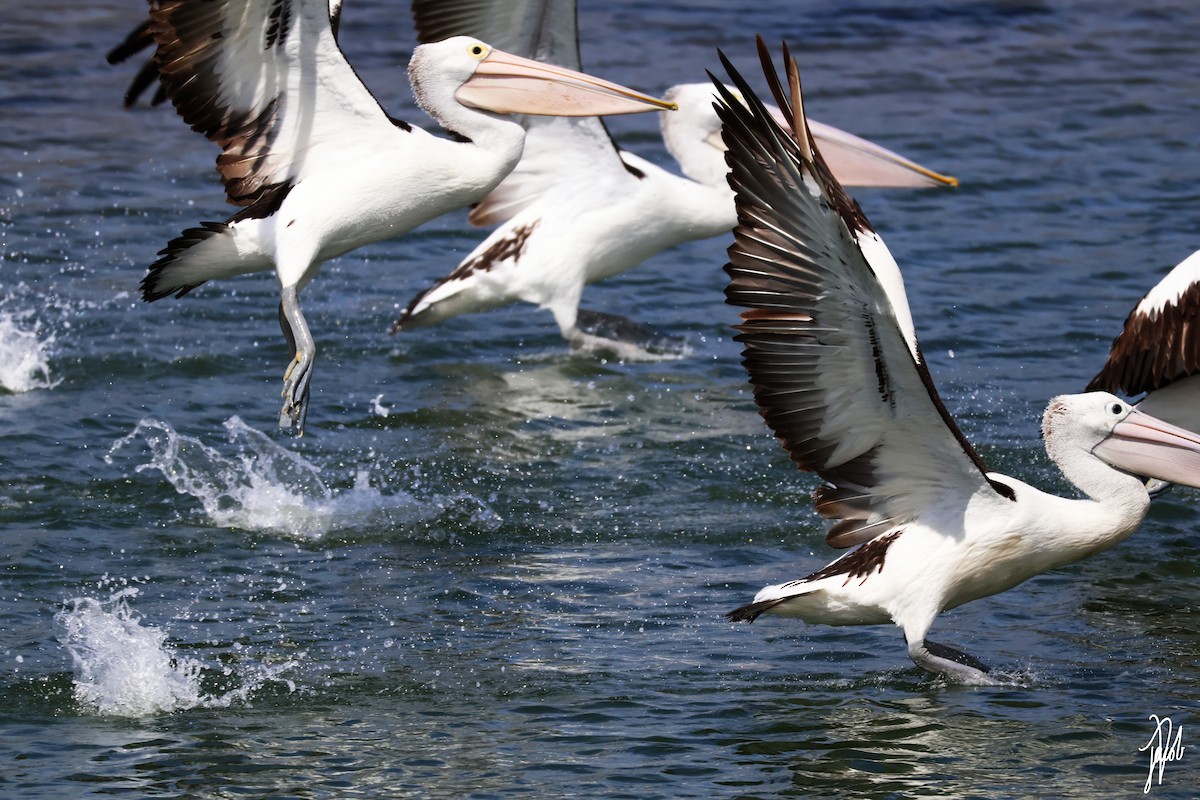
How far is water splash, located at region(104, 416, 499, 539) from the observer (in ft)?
21.5

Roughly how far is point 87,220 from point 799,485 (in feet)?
16.8

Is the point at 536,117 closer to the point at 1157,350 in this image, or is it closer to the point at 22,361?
the point at 22,361

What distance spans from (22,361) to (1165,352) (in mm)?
4731

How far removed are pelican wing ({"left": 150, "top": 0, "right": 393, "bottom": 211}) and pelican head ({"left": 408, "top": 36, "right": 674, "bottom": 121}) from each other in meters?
0.33

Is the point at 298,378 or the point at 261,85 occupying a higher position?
the point at 261,85

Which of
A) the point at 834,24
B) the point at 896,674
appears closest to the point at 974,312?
the point at 896,674

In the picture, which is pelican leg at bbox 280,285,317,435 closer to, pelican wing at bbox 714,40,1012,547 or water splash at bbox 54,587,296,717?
water splash at bbox 54,587,296,717

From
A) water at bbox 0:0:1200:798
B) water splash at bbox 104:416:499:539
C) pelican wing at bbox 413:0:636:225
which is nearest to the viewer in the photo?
water at bbox 0:0:1200:798

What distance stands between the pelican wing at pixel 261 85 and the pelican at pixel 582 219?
2.11 metres

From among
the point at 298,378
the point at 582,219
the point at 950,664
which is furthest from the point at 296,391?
the point at 582,219

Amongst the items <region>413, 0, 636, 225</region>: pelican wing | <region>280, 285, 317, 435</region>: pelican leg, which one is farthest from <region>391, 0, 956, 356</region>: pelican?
<region>280, 285, 317, 435</region>: pelican leg

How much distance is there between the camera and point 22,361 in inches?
309

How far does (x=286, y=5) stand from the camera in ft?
19.7

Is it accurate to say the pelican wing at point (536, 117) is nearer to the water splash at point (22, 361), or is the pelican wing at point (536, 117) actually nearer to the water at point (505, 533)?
the water at point (505, 533)
